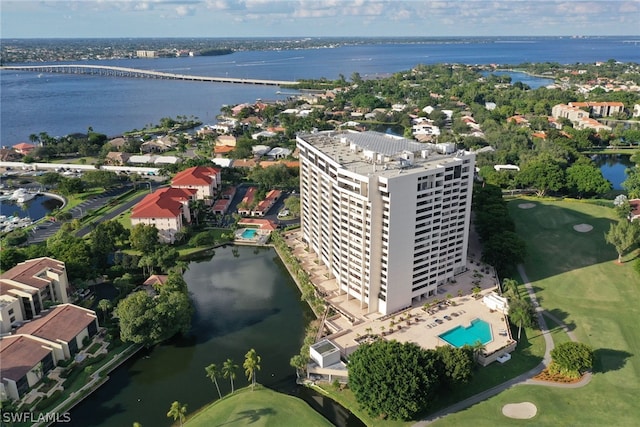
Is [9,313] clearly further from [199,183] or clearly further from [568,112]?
[568,112]

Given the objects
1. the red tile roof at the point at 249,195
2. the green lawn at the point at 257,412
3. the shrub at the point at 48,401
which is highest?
the red tile roof at the point at 249,195

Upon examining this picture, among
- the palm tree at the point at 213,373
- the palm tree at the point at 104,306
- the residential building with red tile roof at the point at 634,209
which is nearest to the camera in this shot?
the palm tree at the point at 213,373

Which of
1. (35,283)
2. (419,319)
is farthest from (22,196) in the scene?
(419,319)

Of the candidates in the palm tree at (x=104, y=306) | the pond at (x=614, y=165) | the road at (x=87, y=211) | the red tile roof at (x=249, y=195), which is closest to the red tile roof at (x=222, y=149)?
the road at (x=87, y=211)

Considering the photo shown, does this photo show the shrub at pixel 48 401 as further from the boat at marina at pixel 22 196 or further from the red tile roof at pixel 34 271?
the boat at marina at pixel 22 196

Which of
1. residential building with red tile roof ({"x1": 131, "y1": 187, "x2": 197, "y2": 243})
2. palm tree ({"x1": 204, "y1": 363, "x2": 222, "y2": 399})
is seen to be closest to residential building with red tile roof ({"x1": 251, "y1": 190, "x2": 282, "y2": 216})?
residential building with red tile roof ({"x1": 131, "y1": 187, "x2": 197, "y2": 243})

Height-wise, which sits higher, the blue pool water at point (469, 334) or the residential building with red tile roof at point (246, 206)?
the residential building with red tile roof at point (246, 206)
